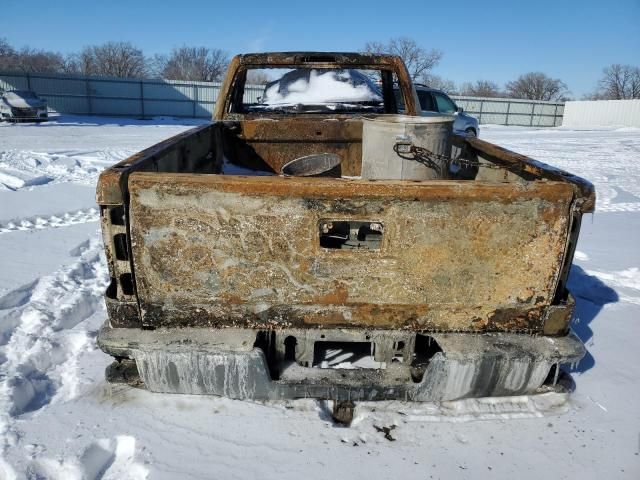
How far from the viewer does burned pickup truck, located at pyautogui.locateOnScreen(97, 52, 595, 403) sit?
175cm

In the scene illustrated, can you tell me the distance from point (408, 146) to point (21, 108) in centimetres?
1885

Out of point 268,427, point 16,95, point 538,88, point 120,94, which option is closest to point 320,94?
point 268,427

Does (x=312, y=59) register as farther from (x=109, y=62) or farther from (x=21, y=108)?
(x=109, y=62)

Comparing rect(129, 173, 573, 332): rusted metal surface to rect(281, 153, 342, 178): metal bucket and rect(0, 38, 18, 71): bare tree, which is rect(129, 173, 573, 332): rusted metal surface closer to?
rect(281, 153, 342, 178): metal bucket

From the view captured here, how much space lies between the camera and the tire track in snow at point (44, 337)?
2180 millimetres

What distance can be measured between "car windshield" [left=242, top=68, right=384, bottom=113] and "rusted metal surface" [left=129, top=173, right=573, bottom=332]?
2.50 meters

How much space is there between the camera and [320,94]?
464cm

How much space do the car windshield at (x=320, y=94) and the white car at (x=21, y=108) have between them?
52.4 ft

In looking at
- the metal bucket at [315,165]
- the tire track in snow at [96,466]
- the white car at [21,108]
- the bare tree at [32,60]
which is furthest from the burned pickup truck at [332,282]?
the bare tree at [32,60]

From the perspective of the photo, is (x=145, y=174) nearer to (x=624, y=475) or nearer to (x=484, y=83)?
(x=624, y=475)

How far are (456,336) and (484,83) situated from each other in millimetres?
76879

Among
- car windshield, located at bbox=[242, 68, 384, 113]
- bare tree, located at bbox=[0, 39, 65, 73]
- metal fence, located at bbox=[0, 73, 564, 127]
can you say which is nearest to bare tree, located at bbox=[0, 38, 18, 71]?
bare tree, located at bbox=[0, 39, 65, 73]

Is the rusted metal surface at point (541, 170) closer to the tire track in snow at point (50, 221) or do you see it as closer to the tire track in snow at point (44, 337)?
the tire track in snow at point (44, 337)

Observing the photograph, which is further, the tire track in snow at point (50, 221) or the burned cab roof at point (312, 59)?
the tire track in snow at point (50, 221)
